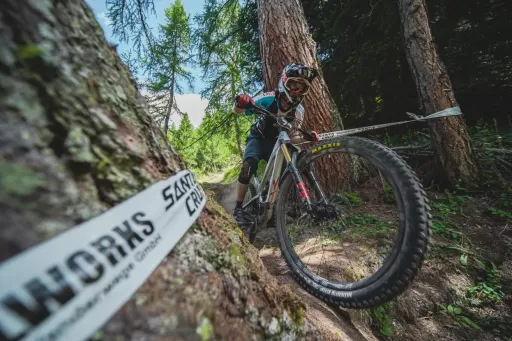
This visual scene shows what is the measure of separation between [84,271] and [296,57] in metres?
4.37

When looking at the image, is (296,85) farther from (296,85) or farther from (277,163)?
(277,163)

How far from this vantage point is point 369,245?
9.02 feet

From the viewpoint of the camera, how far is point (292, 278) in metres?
2.23

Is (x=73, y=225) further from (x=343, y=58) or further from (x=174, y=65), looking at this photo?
(x=174, y=65)

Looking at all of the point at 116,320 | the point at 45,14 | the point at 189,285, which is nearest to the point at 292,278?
the point at 189,285

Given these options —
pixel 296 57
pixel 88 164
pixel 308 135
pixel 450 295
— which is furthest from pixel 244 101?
pixel 450 295

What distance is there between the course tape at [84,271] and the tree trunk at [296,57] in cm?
365

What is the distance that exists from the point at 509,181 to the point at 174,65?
60.4 feet

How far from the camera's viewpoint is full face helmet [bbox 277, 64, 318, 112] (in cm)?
284

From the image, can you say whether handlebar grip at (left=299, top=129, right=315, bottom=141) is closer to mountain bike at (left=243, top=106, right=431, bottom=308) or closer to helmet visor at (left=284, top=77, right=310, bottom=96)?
mountain bike at (left=243, top=106, right=431, bottom=308)

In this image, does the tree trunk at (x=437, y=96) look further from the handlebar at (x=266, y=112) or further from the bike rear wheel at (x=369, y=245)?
the handlebar at (x=266, y=112)

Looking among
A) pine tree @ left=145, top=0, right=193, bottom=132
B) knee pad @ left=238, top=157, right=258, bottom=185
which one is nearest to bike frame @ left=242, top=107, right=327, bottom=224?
knee pad @ left=238, top=157, right=258, bottom=185

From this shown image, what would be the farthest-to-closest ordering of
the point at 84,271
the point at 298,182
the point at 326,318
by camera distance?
the point at 298,182 → the point at 326,318 → the point at 84,271

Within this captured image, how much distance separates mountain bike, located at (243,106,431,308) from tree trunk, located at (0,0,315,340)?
95 centimetres
